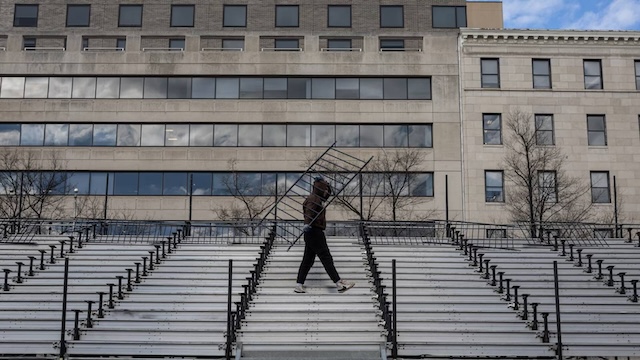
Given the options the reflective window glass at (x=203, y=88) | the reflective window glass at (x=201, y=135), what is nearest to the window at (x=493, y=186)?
the reflective window glass at (x=201, y=135)

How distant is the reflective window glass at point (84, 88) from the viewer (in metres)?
51.0

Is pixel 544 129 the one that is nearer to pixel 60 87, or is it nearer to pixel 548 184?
pixel 548 184

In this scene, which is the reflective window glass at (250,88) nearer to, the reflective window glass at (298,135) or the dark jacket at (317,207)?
the reflective window glass at (298,135)

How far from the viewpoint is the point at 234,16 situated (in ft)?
177

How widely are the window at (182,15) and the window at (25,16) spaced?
10.9 meters

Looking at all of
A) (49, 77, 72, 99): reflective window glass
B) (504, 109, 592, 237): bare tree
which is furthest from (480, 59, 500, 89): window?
(49, 77, 72, 99): reflective window glass

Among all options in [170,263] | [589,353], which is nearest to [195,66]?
[170,263]

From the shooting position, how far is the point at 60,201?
4800 cm

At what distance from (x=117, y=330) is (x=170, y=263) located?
473 centimetres

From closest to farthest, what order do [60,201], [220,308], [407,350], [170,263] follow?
[407,350] → [220,308] → [170,263] → [60,201]

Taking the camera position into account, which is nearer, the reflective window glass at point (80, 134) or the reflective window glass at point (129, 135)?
the reflective window glass at point (129, 135)

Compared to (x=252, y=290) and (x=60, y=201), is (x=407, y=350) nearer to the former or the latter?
(x=252, y=290)

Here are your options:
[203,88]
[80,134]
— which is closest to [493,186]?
[203,88]

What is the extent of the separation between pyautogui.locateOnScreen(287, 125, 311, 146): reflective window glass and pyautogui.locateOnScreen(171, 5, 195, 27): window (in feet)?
40.4
